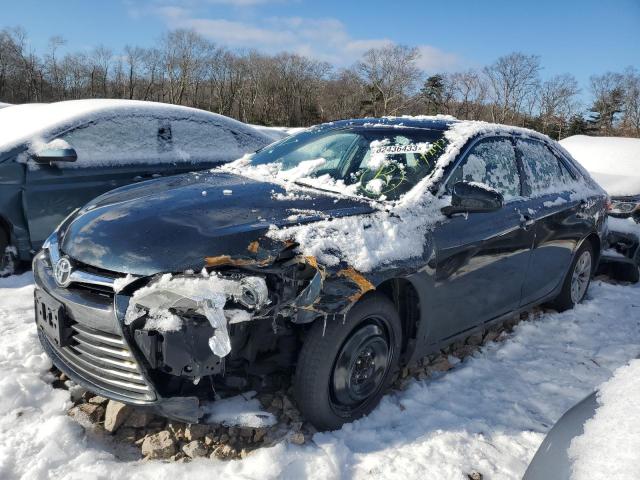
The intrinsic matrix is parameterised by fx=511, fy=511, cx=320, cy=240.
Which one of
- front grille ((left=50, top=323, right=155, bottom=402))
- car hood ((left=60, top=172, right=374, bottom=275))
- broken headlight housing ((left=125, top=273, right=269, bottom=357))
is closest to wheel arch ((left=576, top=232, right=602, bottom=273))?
car hood ((left=60, top=172, right=374, bottom=275))

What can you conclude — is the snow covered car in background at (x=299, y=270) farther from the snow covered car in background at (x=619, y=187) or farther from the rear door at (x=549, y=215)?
the snow covered car in background at (x=619, y=187)

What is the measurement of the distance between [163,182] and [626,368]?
263cm

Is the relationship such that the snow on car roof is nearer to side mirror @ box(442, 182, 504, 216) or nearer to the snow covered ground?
the snow covered ground

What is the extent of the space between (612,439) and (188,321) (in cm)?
151

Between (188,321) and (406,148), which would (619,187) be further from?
(188,321)

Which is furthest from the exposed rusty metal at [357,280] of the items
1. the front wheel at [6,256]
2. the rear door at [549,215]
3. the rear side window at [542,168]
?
the front wheel at [6,256]

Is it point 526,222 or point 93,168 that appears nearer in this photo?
point 526,222

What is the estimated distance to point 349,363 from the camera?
255cm

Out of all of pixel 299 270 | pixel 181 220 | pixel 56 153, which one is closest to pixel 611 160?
pixel 299 270

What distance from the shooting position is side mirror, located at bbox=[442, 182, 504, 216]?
9.51ft

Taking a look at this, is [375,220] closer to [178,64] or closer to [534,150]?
[534,150]

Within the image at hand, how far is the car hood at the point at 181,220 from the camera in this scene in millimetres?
2227

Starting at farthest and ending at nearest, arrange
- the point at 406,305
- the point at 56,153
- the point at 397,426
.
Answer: the point at 56,153 → the point at 406,305 → the point at 397,426

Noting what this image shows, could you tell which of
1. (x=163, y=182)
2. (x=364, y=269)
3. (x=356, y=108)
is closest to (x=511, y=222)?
(x=364, y=269)
